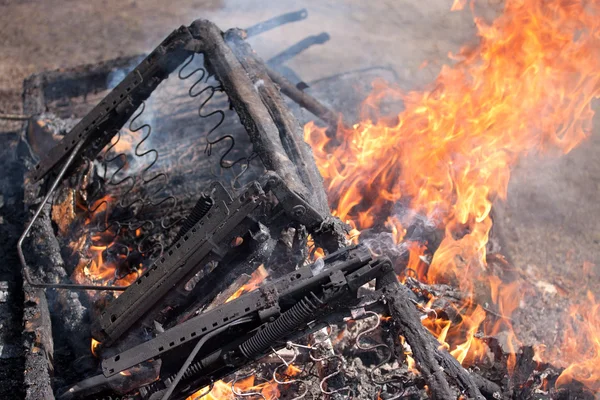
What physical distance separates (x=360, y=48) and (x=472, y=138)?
3.89 metres

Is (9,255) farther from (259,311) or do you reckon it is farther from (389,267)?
(389,267)

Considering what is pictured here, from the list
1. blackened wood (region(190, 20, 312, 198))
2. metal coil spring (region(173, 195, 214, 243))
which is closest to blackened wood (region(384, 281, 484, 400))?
blackened wood (region(190, 20, 312, 198))

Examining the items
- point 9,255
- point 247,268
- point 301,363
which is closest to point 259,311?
point 247,268

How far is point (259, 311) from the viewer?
3.93 meters

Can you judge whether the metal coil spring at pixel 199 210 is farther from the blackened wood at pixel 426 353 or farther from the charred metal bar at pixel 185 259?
the blackened wood at pixel 426 353

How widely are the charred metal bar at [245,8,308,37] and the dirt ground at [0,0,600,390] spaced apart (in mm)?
234

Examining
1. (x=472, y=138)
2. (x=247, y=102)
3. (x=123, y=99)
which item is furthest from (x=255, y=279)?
(x=472, y=138)

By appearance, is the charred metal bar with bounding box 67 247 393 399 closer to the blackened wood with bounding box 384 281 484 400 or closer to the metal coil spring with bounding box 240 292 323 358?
the metal coil spring with bounding box 240 292 323 358

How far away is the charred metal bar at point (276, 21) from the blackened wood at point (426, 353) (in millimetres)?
6464

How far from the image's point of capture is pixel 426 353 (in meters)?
3.90

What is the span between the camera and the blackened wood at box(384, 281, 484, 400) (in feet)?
12.5

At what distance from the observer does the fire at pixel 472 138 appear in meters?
6.38

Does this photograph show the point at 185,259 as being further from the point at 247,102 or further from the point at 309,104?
the point at 309,104

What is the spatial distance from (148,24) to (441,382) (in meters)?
9.00
